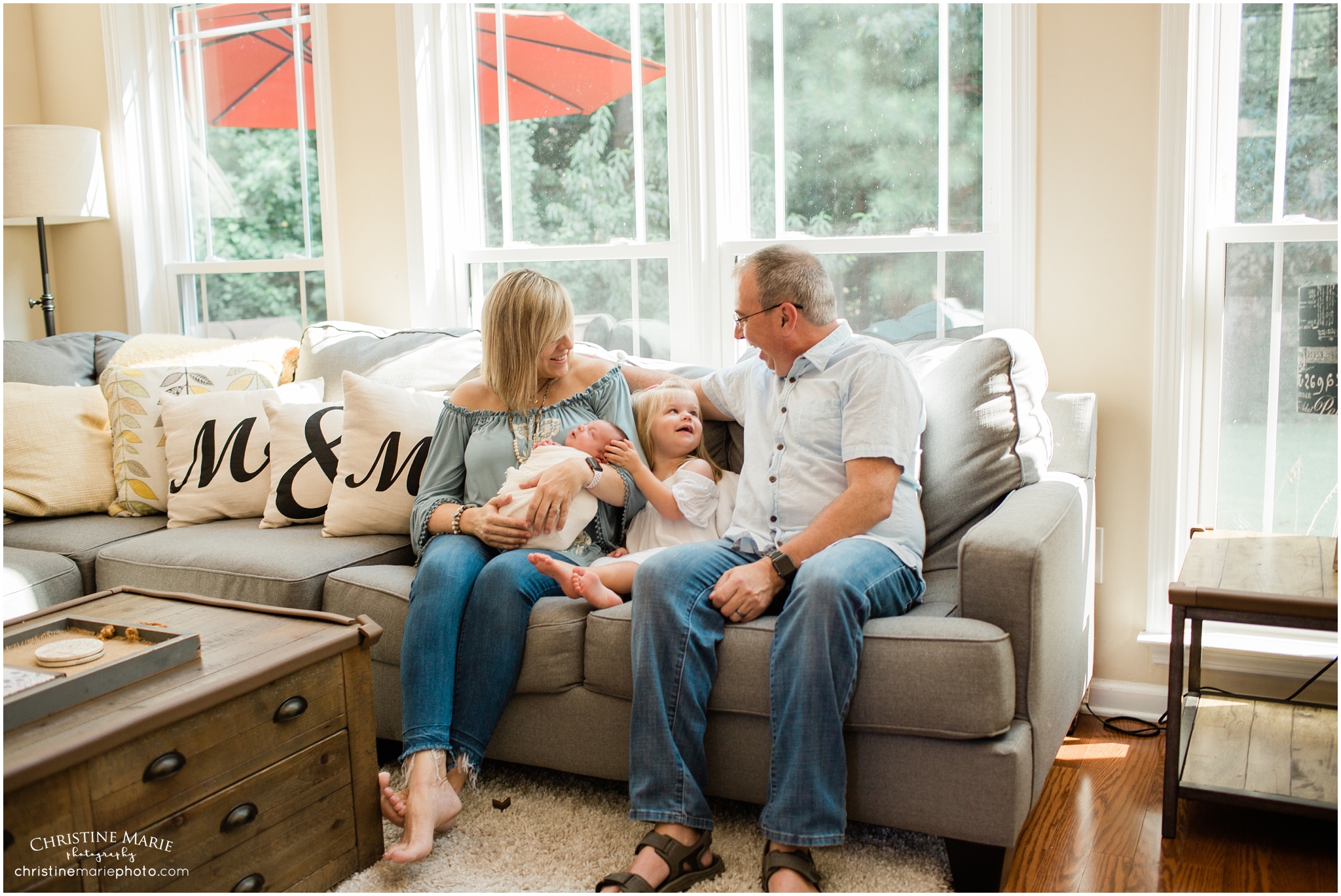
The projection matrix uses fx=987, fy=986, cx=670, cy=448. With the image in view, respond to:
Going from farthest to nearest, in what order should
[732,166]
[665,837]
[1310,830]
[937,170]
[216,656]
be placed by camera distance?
[732,166] < [937,170] < [1310,830] < [665,837] < [216,656]

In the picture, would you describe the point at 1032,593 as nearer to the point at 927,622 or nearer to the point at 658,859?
the point at 927,622

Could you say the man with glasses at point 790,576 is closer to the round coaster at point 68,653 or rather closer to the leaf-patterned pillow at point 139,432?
the round coaster at point 68,653

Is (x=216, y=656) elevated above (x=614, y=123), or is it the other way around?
(x=614, y=123)

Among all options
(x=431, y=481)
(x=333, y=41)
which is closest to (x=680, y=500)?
(x=431, y=481)

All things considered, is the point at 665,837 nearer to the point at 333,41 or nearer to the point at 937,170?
the point at 937,170

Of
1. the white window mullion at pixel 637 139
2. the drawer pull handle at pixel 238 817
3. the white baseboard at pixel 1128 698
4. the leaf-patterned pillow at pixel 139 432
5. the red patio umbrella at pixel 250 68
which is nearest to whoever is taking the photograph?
the drawer pull handle at pixel 238 817

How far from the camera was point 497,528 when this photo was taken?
2.12 m

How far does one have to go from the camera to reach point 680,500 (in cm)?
218

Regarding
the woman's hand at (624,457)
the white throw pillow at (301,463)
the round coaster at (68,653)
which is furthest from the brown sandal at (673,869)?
the white throw pillow at (301,463)

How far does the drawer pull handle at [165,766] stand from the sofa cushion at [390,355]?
146cm

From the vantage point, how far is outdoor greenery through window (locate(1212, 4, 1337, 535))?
7.40ft

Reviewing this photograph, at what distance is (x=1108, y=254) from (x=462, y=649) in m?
1.79

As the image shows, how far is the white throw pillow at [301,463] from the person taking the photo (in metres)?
2.58

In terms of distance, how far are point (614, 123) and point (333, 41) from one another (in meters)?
1.10
